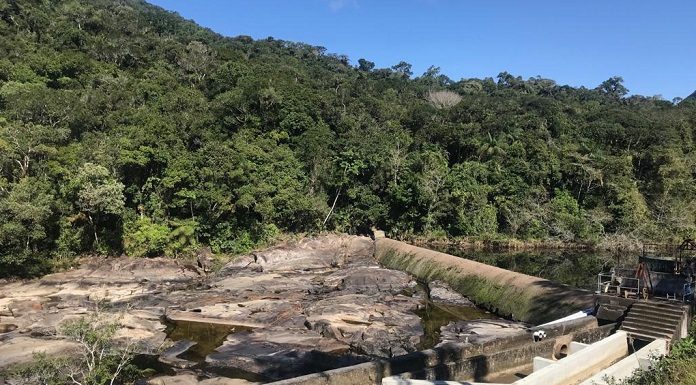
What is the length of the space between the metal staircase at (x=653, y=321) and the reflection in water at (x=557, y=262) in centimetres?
1686

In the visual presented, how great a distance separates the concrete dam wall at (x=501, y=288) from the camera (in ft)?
76.6

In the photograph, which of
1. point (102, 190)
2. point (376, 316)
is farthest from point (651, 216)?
point (102, 190)

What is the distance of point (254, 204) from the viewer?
43094 mm

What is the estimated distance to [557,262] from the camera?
1745 inches

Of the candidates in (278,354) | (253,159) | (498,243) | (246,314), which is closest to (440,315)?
(246,314)

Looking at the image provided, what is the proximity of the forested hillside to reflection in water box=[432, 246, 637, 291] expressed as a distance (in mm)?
3716

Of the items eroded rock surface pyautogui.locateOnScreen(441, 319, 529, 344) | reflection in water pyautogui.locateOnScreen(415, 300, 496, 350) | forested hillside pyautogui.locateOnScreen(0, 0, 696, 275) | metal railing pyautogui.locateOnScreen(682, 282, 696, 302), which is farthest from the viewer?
forested hillside pyautogui.locateOnScreen(0, 0, 696, 275)

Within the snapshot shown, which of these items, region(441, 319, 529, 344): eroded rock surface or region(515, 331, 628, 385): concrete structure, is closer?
region(515, 331, 628, 385): concrete structure

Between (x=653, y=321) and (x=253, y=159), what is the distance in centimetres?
3595

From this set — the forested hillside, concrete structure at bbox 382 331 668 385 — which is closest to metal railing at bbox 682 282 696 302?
concrete structure at bbox 382 331 668 385

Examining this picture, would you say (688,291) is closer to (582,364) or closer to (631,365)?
(631,365)

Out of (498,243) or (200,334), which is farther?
(498,243)

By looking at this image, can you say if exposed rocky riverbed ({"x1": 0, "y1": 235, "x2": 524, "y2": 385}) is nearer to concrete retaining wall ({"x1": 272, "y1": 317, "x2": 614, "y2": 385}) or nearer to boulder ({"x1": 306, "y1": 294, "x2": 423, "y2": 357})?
boulder ({"x1": 306, "y1": 294, "x2": 423, "y2": 357})

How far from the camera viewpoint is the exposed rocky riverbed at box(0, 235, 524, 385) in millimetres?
19625
